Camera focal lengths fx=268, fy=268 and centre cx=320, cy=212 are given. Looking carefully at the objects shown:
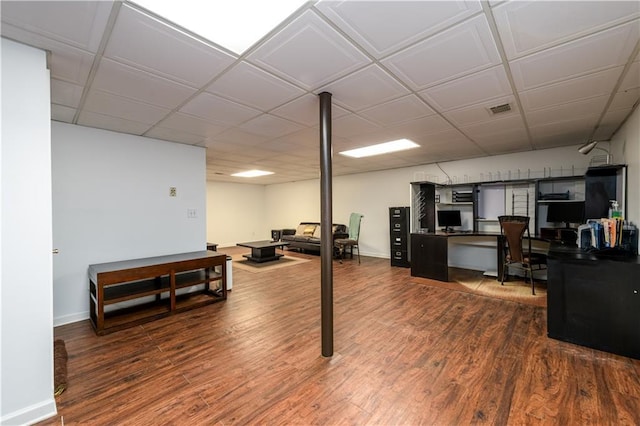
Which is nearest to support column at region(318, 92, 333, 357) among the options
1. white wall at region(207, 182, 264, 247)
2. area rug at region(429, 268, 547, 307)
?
area rug at region(429, 268, 547, 307)

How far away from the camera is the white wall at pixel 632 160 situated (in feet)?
8.80

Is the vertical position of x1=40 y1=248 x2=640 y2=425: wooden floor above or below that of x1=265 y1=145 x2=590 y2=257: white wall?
below

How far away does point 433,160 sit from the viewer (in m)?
5.61

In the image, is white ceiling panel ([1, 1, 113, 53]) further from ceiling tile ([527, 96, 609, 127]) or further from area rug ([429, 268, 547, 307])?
area rug ([429, 268, 547, 307])

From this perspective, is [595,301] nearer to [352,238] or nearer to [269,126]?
[269,126]

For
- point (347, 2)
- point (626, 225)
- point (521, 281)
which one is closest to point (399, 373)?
point (347, 2)

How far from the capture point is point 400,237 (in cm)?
599


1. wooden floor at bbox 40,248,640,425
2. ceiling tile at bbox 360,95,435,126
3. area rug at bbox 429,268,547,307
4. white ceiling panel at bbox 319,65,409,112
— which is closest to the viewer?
wooden floor at bbox 40,248,640,425

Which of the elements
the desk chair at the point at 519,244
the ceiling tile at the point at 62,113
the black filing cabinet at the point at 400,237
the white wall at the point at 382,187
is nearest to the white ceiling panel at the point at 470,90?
the desk chair at the point at 519,244

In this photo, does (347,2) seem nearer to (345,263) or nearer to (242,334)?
(242,334)

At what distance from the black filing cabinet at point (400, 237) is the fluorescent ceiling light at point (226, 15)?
5.08m

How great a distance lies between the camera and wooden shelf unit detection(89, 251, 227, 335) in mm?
2877

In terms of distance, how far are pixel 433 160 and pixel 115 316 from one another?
5.89 meters

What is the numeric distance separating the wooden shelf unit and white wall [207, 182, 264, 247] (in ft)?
17.3
